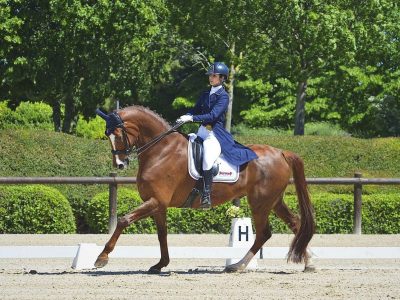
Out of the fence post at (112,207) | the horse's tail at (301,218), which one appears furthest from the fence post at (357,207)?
the horse's tail at (301,218)

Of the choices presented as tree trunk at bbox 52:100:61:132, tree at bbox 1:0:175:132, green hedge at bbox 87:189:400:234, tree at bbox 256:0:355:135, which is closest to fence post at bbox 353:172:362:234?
green hedge at bbox 87:189:400:234

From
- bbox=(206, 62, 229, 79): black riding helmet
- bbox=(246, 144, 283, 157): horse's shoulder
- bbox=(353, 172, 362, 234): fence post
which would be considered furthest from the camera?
bbox=(353, 172, 362, 234): fence post

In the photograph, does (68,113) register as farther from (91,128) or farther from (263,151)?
(263,151)

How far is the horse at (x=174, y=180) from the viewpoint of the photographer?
400 inches

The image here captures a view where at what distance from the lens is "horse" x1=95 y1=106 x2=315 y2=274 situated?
33.3 ft

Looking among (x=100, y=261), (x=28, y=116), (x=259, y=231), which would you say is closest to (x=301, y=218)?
(x=259, y=231)

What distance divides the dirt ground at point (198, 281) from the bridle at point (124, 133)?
1.33 metres

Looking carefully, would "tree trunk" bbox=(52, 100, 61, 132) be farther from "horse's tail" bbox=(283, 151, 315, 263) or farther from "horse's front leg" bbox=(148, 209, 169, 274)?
"horse's front leg" bbox=(148, 209, 169, 274)

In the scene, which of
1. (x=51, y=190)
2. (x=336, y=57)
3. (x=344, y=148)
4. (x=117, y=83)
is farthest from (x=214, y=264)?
(x=117, y=83)

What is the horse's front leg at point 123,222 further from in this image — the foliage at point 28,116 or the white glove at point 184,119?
the foliage at point 28,116

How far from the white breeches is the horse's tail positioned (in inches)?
40.7

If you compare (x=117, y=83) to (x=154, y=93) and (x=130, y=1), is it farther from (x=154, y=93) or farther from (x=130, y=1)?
(x=154, y=93)

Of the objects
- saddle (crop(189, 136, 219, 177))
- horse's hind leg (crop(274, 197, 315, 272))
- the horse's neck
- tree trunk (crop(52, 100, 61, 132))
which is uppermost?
the horse's neck

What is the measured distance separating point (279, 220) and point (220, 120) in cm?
626
